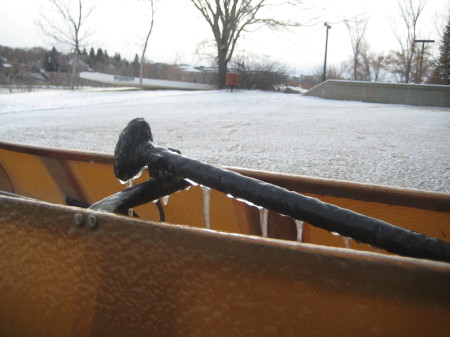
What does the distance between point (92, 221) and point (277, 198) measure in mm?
373

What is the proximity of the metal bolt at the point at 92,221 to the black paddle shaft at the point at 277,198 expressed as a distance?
0.51ft

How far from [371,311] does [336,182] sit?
2.31 ft

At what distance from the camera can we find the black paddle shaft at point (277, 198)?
63cm

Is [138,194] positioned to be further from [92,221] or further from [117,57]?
[117,57]

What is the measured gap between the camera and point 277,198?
0.72m

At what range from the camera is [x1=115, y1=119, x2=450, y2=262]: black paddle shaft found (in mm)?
632

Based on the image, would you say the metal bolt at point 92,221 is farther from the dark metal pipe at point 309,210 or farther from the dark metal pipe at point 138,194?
the dark metal pipe at point 309,210

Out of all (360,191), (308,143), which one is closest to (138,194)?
(360,191)

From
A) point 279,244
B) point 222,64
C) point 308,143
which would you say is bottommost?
point 308,143

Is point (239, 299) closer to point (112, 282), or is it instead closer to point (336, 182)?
point (112, 282)

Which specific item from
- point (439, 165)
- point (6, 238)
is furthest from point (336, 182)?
point (439, 165)

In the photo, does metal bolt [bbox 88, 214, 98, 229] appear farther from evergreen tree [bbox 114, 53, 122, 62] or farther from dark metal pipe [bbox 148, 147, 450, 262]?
evergreen tree [bbox 114, 53, 122, 62]

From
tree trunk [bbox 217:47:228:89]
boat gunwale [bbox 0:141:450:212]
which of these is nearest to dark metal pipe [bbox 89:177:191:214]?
boat gunwale [bbox 0:141:450:212]

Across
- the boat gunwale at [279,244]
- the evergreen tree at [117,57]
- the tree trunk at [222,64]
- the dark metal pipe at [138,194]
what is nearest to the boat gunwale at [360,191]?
the dark metal pipe at [138,194]
